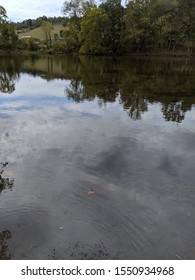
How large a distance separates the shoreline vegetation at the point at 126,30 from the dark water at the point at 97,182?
58.5 meters

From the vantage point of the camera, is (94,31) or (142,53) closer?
(94,31)

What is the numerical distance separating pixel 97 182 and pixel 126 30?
232 ft

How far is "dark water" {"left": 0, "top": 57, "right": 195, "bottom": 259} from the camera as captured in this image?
249 inches

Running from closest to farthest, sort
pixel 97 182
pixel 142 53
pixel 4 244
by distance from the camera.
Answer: pixel 4 244, pixel 97 182, pixel 142 53

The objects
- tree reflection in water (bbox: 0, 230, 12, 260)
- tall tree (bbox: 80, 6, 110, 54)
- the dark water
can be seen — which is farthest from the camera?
tall tree (bbox: 80, 6, 110, 54)

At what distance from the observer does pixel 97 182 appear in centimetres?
888

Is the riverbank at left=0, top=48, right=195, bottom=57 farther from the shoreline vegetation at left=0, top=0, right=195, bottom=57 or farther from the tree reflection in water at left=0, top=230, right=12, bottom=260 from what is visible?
the tree reflection in water at left=0, top=230, right=12, bottom=260

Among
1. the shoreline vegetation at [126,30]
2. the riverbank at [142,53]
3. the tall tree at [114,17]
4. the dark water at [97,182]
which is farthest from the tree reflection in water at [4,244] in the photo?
the tall tree at [114,17]

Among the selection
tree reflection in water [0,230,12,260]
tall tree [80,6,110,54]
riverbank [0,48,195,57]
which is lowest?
tree reflection in water [0,230,12,260]

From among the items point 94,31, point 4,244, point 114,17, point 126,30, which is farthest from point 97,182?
point 114,17

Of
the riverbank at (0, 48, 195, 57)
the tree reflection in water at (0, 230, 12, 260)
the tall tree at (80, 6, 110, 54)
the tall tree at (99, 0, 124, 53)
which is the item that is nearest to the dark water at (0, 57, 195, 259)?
the tree reflection in water at (0, 230, 12, 260)

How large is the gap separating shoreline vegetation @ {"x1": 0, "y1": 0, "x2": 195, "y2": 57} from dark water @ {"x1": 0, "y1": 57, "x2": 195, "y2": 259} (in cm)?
5853

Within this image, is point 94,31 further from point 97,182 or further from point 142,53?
point 97,182

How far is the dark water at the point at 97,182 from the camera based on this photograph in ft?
20.7
